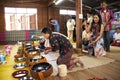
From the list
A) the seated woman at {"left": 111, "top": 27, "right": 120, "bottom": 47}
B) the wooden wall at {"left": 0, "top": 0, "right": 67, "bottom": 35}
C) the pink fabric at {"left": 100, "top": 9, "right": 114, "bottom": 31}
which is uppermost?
the wooden wall at {"left": 0, "top": 0, "right": 67, "bottom": 35}

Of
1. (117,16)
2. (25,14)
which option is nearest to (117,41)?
(117,16)

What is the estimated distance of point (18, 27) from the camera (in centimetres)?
950

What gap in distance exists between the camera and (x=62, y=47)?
2.99 meters

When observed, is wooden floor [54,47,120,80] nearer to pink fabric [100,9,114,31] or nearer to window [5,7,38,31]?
pink fabric [100,9,114,31]

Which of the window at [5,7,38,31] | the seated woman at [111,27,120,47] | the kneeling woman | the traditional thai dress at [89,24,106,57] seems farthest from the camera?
the window at [5,7,38,31]

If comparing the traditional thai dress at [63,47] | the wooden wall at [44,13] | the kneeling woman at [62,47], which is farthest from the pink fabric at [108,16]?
the wooden wall at [44,13]

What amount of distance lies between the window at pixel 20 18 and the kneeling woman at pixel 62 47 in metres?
7.01

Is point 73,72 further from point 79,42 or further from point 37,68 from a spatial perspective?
point 79,42

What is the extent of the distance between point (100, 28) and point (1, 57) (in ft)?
8.93

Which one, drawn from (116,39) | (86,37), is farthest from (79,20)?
(116,39)

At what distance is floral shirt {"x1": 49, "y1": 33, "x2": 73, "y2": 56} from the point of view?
8.91ft

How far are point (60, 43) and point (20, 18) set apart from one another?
23.5ft

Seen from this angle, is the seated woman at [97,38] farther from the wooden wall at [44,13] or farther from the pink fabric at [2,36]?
the pink fabric at [2,36]

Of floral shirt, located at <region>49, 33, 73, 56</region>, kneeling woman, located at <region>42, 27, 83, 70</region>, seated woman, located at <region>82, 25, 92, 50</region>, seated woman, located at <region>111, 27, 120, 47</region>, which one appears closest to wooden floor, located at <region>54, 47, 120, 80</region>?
kneeling woman, located at <region>42, 27, 83, 70</region>
